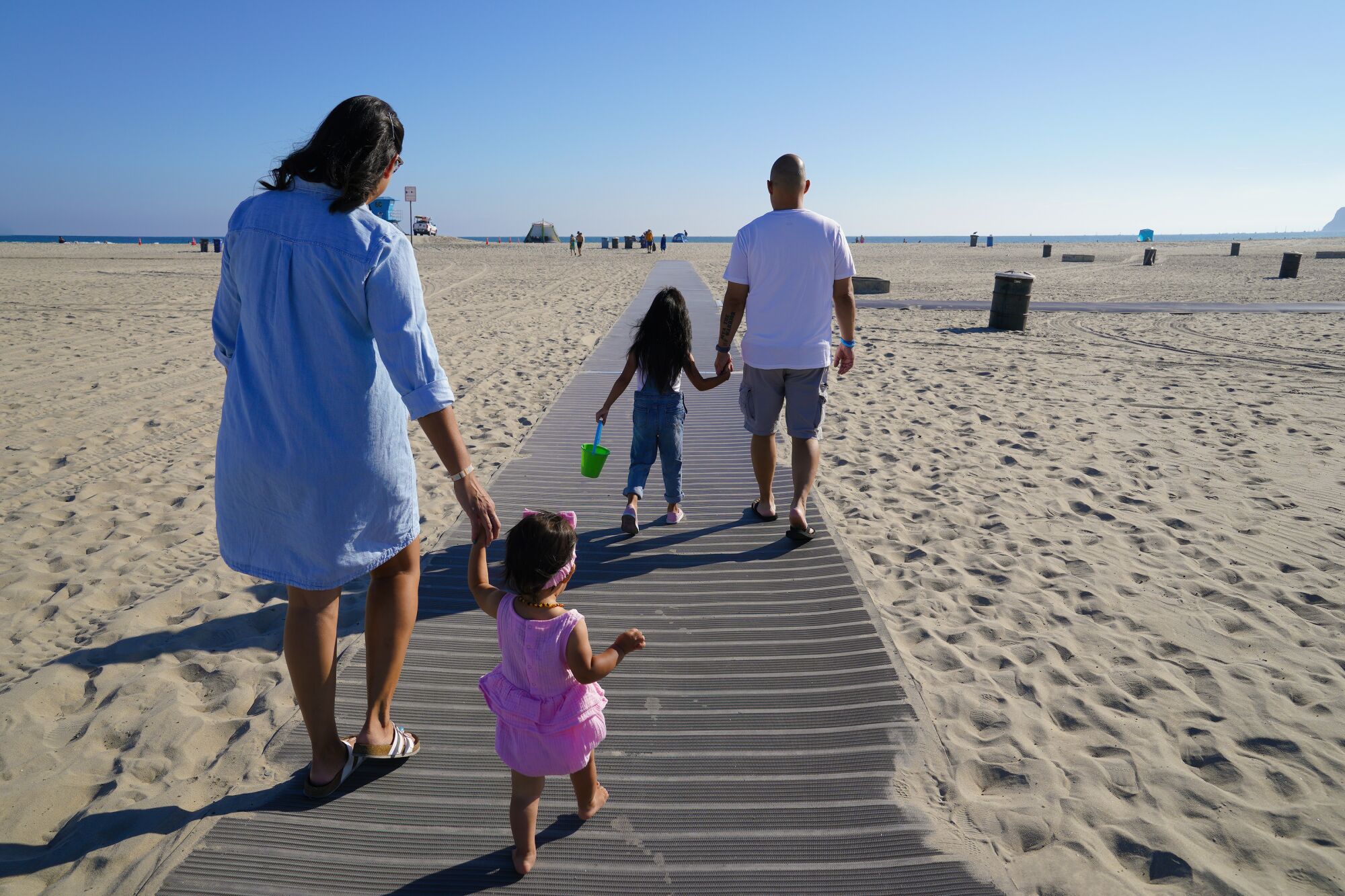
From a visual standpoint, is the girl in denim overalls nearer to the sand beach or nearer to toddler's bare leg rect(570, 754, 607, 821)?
the sand beach

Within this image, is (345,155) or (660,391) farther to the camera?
(660,391)

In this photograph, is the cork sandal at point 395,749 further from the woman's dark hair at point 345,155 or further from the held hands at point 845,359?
the held hands at point 845,359

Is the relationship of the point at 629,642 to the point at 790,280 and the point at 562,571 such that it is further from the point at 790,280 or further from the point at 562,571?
the point at 790,280

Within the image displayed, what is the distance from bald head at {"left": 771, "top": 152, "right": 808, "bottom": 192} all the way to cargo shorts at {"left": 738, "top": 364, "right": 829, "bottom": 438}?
3.14ft

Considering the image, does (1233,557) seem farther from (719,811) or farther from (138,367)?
(138,367)

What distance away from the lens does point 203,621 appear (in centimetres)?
348

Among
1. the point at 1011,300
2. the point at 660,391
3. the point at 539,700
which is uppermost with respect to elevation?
the point at 1011,300

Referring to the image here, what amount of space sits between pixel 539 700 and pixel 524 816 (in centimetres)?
33

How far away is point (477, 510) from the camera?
79.4 inches

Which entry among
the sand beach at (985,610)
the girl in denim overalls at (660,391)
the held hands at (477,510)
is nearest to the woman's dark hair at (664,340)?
the girl in denim overalls at (660,391)

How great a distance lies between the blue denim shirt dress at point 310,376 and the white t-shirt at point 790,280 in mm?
2336

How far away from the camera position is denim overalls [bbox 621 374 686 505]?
429 cm

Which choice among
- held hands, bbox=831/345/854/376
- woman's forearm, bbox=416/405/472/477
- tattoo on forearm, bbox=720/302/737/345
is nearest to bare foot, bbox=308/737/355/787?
woman's forearm, bbox=416/405/472/477

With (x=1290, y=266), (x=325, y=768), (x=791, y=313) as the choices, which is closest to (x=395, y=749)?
(x=325, y=768)
